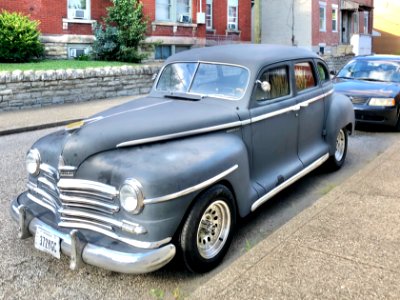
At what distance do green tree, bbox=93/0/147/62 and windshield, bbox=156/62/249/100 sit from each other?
12.9m

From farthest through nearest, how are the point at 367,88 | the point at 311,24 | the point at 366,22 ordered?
the point at 366,22 → the point at 311,24 → the point at 367,88

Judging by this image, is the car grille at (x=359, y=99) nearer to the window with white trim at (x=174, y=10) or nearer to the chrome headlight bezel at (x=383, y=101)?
the chrome headlight bezel at (x=383, y=101)

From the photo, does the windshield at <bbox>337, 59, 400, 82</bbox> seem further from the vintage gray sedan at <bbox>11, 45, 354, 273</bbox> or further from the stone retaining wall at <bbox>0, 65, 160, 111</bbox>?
the stone retaining wall at <bbox>0, 65, 160, 111</bbox>

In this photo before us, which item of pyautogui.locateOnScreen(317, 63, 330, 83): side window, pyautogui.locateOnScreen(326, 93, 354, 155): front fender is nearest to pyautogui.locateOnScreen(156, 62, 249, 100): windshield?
pyautogui.locateOnScreen(317, 63, 330, 83): side window

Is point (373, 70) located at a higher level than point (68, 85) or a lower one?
higher

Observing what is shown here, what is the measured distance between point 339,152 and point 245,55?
2711 mm

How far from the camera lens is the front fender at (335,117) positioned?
6.12 metres

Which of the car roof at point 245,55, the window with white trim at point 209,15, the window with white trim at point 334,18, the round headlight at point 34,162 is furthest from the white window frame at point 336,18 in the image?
the round headlight at point 34,162

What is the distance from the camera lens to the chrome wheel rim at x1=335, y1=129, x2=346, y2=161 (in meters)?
6.62

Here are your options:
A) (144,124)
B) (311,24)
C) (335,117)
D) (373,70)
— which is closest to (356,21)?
(311,24)

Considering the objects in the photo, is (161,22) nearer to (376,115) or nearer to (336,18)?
(376,115)

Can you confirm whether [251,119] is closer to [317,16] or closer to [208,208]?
[208,208]

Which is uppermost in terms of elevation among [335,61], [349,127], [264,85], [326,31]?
[326,31]

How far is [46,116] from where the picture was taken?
445 inches
